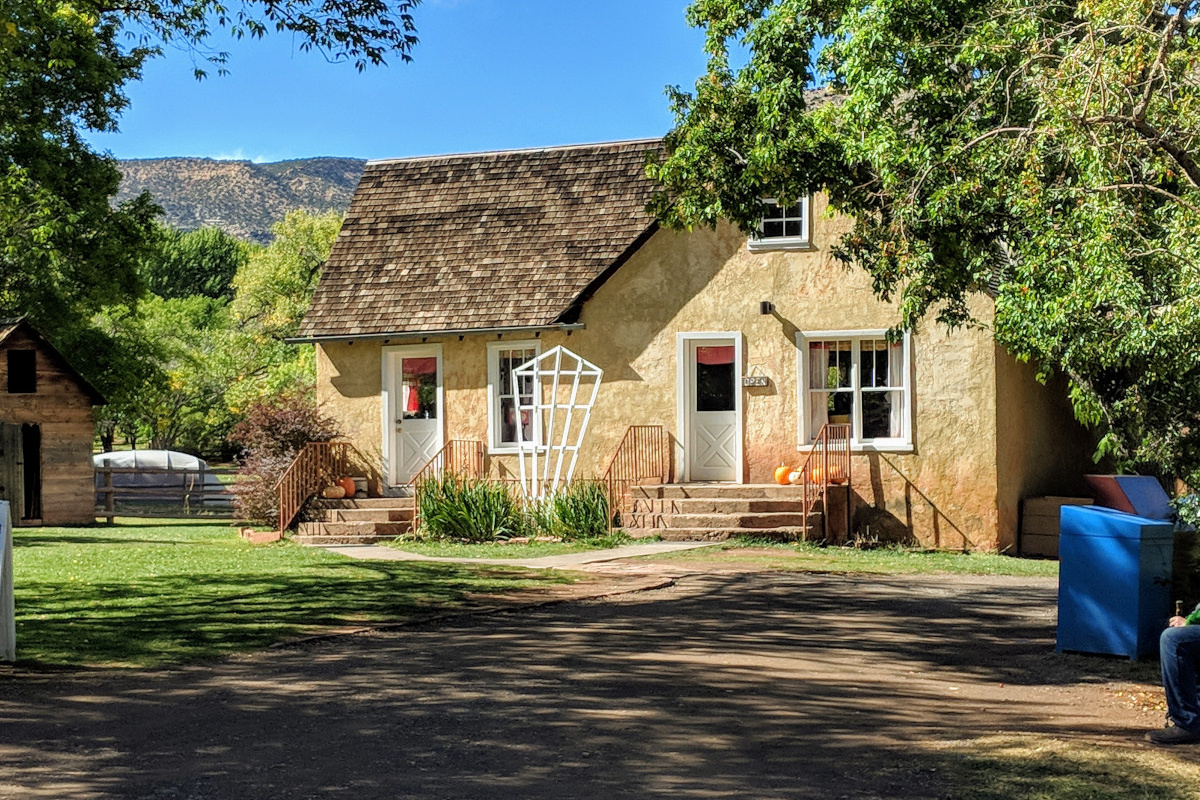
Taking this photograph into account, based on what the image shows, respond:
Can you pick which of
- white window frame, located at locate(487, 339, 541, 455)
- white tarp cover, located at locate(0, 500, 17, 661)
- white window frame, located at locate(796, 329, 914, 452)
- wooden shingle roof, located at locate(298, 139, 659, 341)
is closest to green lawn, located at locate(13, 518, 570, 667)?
white tarp cover, located at locate(0, 500, 17, 661)

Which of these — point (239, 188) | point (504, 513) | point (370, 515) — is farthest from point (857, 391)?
point (239, 188)

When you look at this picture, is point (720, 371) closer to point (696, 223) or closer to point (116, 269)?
point (696, 223)

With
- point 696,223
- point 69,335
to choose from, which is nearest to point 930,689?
point 696,223

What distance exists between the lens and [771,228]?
21.7 metres

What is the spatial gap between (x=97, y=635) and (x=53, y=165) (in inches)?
859

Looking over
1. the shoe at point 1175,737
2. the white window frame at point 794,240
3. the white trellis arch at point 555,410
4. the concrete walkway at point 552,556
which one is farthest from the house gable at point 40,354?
the shoe at point 1175,737

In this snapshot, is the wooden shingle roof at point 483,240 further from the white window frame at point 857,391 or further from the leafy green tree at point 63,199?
the leafy green tree at point 63,199

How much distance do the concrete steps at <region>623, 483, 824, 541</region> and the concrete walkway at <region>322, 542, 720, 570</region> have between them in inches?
25.4

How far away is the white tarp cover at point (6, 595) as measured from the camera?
903 centimetres

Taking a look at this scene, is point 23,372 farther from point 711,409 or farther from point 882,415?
point 882,415

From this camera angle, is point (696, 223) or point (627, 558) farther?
point (627, 558)

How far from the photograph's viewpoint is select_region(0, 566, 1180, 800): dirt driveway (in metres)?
6.45

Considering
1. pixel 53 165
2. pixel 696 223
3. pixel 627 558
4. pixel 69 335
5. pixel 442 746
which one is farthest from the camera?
pixel 69 335

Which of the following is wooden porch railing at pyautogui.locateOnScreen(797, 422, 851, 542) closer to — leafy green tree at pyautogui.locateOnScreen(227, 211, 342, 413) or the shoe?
the shoe
